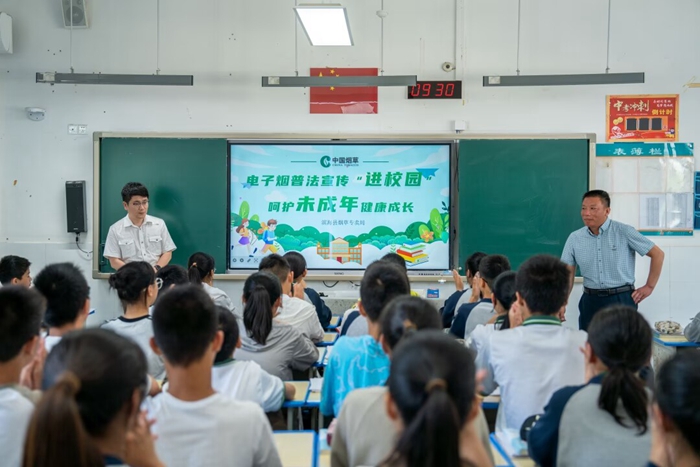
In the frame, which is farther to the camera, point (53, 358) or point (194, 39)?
point (194, 39)

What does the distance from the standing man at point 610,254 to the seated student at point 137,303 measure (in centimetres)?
307

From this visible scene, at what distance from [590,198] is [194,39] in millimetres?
3739

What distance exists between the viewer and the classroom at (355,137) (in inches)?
206

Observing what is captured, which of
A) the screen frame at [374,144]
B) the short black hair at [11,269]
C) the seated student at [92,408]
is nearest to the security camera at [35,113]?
the screen frame at [374,144]

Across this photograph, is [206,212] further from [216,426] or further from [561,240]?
[216,426]

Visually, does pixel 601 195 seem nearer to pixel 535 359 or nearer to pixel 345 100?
pixel 345 100

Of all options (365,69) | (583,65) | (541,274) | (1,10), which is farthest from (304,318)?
(1,10)

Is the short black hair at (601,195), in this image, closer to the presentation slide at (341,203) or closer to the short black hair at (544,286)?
the presentation slide at (341,203)

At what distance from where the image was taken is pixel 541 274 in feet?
7.76

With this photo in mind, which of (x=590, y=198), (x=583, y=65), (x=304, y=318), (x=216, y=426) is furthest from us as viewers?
(x=583, y=65)

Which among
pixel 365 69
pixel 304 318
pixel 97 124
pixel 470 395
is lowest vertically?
pixel 304 318

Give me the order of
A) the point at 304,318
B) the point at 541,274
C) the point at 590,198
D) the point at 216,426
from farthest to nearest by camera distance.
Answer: the point at 590,198
the point at 304,318
the point at 541,274
the point at 216,426

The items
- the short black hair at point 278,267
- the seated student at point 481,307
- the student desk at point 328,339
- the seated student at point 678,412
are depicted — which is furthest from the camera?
the short black hair at point 278,267

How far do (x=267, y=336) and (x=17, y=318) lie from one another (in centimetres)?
127
